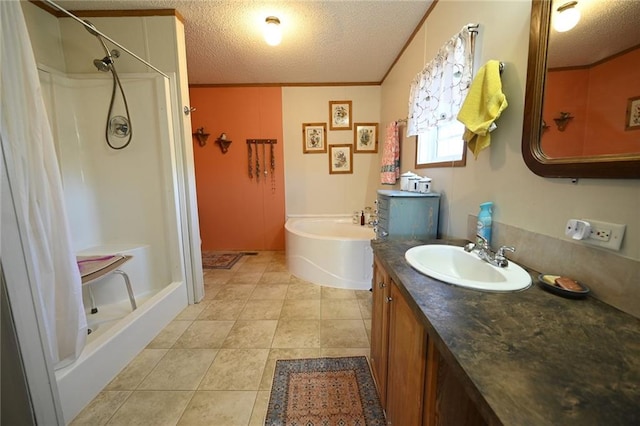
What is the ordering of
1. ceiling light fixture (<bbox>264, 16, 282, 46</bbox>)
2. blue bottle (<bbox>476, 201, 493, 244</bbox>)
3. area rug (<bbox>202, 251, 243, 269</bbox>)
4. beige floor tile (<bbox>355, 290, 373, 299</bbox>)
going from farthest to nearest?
area rug (<bbox>202, 251, 243, 269</bbox>) → beige floor tile (<bbox>355, 290, 373, 299</bbox>) → ceiling light fixture (<bbox>264, 16, 282, 46</bbox>) → blue bottle (<bbox>476, 201, 493, 244</bbox>)

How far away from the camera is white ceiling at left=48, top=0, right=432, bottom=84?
197 cm

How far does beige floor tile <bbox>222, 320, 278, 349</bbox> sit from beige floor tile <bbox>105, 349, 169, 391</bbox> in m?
0.43

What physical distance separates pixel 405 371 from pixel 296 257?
2191 millimetres

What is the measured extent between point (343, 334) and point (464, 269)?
1.07 meters

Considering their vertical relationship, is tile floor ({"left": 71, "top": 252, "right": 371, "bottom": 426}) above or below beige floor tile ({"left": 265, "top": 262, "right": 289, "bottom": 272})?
below

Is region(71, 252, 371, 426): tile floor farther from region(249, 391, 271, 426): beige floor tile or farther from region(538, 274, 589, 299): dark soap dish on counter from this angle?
region(538, 274, 589, 299): dark soap dish on counter

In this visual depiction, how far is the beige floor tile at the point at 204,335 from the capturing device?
5.91ft

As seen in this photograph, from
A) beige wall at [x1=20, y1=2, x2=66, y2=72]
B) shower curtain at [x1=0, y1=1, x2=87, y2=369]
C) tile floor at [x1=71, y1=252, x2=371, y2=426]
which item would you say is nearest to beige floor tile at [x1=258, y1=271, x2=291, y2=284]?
tile floor at [x1=71, y1=252, x2=371, y2=426]

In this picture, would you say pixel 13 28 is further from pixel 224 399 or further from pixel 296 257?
pixel 296 257

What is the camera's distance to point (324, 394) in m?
1.39

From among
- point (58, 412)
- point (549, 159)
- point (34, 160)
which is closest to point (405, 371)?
point (549, 159)

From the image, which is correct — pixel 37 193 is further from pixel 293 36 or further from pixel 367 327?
pixel 293 36

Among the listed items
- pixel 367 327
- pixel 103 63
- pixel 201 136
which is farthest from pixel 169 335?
pixel 201 136

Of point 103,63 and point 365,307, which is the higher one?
point 103,63
